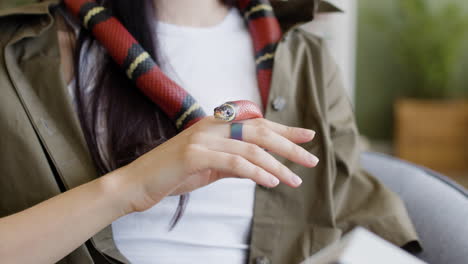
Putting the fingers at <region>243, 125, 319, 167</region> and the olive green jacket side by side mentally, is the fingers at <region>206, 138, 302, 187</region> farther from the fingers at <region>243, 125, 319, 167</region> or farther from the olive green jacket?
the olive green jacket

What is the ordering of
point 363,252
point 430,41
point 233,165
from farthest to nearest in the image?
point 430,41 → point 233,165 → point 363,252

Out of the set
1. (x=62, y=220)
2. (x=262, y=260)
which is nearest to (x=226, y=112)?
(x=62, y=220)

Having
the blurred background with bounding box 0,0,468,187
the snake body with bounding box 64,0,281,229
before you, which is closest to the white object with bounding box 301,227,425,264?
the snake body with bounding box 64,0,281,229

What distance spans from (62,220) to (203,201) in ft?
1.04

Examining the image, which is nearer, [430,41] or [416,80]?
[430,41]

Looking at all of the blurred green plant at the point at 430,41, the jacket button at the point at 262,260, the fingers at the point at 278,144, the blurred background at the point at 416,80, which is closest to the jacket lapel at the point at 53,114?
the jacket button at the point at 262,260

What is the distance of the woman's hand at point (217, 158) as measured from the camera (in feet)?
2.49

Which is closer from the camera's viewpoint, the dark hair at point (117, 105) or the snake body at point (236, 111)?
the snake body at point (236, 111)

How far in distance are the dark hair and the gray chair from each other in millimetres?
525

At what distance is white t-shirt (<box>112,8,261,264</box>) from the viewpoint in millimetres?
1022

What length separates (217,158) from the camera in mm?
760

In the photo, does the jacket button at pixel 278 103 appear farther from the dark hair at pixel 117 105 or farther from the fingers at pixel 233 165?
the fingers at pixel 233 165

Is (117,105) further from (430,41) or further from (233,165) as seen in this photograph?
(430,41)

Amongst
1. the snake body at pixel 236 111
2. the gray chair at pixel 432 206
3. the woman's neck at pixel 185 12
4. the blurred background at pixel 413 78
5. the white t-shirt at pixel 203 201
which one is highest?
the woman's neck at pixel 185 12
